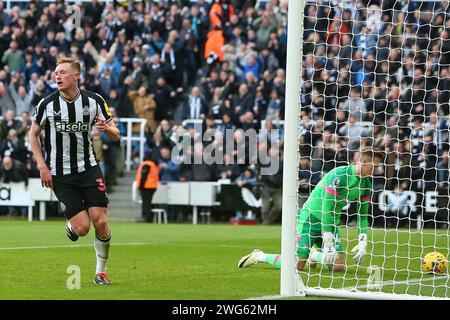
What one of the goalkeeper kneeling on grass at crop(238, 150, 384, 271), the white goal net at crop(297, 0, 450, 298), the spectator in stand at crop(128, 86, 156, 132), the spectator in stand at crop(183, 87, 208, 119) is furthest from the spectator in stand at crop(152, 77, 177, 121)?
the goalkeeper kneeling on grass at crop(238, 150, 384, 271)

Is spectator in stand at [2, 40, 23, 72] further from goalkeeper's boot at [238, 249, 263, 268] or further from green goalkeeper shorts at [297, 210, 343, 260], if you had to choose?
green goalkeeper shorts at [297, 210, 343, 260]

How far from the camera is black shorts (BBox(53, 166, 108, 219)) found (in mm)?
10492

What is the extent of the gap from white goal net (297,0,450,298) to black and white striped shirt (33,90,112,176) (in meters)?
3.27

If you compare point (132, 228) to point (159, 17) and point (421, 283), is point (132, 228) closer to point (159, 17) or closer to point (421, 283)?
point (159, 17)

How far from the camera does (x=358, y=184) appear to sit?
12.7m

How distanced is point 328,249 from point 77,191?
3.35 m

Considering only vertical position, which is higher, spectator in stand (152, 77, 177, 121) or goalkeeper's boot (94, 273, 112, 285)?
spectator in stand (152, 77, 177, 121)

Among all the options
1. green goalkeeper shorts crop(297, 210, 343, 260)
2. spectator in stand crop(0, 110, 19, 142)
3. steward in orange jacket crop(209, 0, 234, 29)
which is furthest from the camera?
steward in orange jacket crop(209, 0, 234, 29)

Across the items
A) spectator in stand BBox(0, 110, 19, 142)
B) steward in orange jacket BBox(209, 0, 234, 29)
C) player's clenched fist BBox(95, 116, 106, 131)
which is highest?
steward in orange jacket BBox(209, 0, 234, 29)

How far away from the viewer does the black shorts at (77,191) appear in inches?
413

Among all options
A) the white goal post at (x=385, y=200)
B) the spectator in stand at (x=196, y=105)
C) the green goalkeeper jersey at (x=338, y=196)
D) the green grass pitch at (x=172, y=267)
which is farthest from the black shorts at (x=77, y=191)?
the spectator in stand at (x=196, y=105)
